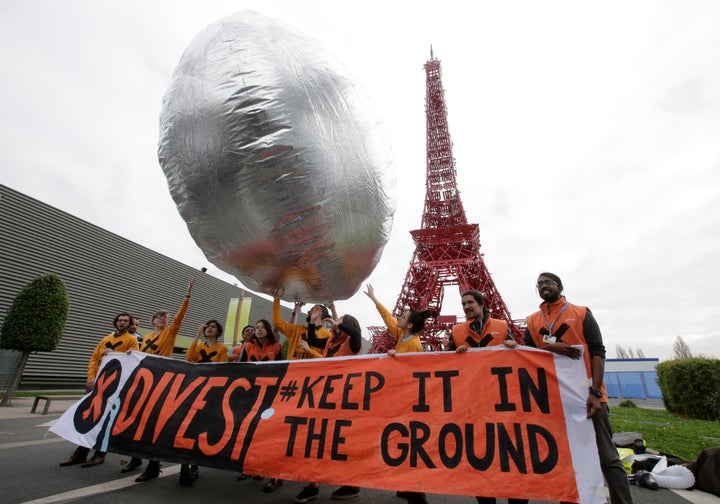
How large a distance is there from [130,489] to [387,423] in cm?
228

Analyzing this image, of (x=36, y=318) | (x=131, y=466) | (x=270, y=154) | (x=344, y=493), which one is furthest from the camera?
(x=36, y=318)

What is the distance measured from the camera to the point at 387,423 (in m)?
2.48

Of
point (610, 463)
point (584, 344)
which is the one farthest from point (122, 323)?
point (610, 463)

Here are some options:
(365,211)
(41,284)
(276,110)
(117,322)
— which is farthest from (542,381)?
(41,284)

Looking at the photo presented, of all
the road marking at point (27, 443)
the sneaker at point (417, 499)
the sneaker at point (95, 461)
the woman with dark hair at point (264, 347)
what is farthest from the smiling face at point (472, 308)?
the road marking at point (27, 443)

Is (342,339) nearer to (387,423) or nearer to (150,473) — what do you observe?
(387,423)

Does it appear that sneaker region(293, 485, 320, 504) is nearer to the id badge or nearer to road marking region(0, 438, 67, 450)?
the id badge

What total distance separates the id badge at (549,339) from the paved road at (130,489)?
162 centimetres

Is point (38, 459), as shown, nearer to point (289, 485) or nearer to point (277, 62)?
point (289, 485)

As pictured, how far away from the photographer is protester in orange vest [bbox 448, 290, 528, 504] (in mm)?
2760

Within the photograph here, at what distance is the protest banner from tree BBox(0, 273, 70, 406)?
8.73 meters

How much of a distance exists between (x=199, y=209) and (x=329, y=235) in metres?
0.85

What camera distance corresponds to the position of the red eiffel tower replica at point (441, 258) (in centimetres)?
2272

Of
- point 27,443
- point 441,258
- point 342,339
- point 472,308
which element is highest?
point 441,258
